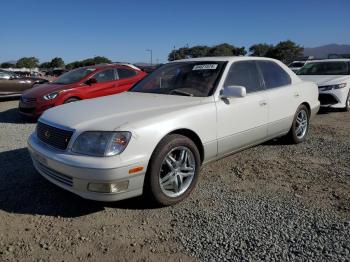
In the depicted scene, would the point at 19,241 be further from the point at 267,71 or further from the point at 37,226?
the point at 267,71

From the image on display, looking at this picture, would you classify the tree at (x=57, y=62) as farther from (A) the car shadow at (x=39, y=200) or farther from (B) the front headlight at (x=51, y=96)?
(A) the car shadow at (x=39, y=200)

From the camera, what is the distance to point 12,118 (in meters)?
9.27

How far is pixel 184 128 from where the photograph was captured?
3.68 meters

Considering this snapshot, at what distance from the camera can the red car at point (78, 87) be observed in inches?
328

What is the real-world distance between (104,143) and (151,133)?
46 centimetres

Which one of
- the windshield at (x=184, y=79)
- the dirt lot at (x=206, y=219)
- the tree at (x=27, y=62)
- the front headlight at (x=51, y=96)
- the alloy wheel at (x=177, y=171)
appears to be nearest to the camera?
the dirt lot at (x=206, y=219)

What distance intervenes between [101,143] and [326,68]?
8.77 meters

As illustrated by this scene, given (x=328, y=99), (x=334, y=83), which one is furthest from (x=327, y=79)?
(x=328, y=99)

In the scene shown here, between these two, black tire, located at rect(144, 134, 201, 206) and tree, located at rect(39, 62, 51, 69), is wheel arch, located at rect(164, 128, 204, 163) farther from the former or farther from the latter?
tree, located at rect(39, 62, 51, 69)

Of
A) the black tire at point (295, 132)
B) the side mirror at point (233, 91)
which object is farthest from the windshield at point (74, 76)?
the side mirror at point (233, 91)

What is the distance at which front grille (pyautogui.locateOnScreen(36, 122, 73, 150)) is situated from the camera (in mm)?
3395

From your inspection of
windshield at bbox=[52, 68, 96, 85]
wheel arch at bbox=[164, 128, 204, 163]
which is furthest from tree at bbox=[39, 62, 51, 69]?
wheel arch at bbox=[164, 128, 204, 163]

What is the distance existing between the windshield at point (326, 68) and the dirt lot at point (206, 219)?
18.4ft

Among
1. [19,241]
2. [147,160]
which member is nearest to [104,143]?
[147,160]
